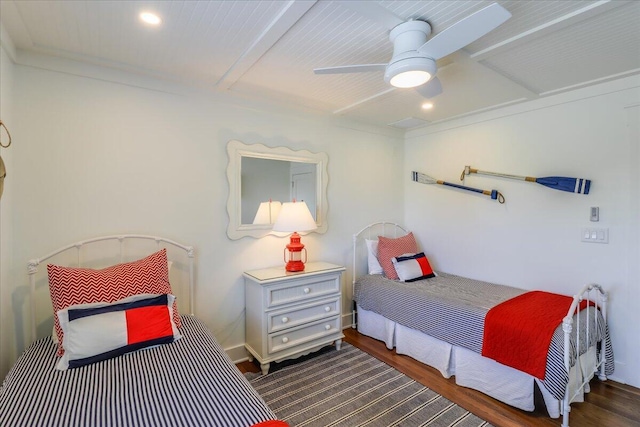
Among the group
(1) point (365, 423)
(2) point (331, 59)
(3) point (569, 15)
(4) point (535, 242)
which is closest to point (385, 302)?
(1) point (365, 423)

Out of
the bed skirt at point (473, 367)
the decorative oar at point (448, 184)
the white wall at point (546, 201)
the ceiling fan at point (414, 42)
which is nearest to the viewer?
the ceiling fan at point (414, 42)

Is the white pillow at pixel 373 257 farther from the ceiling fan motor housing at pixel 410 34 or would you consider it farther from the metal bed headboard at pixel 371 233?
the ceiling fan motor housing at pixel 410 34

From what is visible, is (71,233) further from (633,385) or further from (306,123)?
(633,385)

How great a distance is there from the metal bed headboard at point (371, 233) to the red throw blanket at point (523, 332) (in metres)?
1.49

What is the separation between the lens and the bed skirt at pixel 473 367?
6.57ft

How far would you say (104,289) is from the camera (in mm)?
1740

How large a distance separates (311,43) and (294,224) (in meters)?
1.43

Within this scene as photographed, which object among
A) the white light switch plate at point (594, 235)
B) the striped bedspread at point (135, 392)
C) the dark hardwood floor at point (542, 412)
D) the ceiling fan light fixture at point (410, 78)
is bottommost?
the dark hardwood floor at point (542, 412)

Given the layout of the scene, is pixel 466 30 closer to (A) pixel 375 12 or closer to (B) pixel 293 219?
(A) pixel 375 12

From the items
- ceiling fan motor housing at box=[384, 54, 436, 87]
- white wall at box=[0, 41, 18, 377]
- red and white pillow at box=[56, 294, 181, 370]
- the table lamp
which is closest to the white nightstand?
the table lamp

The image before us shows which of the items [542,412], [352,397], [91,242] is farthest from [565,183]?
[91,242]

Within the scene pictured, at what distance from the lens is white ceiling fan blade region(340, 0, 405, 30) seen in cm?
148

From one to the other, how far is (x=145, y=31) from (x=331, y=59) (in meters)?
1.14

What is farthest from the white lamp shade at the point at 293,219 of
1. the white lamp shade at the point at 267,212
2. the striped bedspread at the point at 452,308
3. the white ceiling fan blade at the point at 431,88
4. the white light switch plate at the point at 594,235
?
the white light switch plate at the point at 594,235
